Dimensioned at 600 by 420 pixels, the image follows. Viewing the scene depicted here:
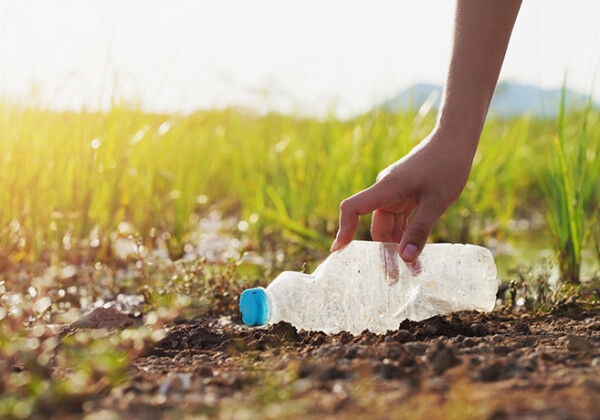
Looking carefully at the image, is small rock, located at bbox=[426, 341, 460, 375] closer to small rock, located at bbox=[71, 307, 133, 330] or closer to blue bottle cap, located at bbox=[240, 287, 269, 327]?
blue bottle cap, located at bbox=[240, 287, 269, 327]

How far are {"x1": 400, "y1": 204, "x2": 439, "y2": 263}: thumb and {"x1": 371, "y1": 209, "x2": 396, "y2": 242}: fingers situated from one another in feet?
1.00

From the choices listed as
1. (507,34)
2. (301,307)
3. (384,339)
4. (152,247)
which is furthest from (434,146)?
(152,247)

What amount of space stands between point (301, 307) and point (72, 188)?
198 centimetres

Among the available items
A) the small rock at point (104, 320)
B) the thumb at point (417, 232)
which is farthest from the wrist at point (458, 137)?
the small rock at point (104, 320)

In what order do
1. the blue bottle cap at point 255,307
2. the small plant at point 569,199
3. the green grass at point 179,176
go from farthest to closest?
the green grass at point 179,176
the small plant at point 569,199
the blue bottle cap at point 255,307

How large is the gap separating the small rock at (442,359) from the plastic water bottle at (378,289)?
0.79m

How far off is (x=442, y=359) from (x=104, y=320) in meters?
1.40

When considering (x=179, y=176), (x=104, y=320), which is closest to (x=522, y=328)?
(x=104, y=320)

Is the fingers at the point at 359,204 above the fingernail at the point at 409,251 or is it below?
above

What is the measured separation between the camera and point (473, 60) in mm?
2062

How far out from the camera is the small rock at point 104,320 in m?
2.41

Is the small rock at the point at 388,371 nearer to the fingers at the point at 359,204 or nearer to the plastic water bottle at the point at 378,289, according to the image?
the fingers at the point at 359,204

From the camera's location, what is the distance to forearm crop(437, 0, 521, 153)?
2.04 m

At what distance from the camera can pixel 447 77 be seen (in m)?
2.12
